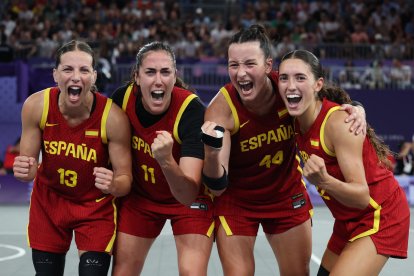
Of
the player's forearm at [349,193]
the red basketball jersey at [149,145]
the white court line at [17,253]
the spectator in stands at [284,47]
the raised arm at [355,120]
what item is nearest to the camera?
the player's forearm at [349,193]

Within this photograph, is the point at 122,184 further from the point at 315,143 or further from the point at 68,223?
the point at 315,143

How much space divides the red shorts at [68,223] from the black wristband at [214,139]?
0.87m

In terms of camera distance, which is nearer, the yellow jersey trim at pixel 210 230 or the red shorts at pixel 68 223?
the red shorts at pixel 68 223

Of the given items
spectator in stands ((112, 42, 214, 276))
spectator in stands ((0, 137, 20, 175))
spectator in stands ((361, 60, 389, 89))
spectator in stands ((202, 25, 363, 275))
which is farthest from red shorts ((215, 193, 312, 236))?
spectator in stands ((361, 60, 389, 89))

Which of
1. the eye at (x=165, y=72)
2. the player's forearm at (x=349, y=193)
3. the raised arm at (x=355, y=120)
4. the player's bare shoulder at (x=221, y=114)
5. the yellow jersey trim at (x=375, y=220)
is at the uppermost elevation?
the eye at (x=165, y=72)

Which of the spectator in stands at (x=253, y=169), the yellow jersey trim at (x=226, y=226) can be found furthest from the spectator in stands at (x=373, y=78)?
the yellow jersey trim at (x=226, y=226)

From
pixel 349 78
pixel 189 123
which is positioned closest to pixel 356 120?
pixel 189 123

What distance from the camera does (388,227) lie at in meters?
4.35

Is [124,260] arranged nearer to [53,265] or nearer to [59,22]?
[53,265]

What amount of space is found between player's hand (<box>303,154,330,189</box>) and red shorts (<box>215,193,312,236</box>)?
38.7 inches

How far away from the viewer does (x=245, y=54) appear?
4609 millimetres

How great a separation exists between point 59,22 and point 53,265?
13816 millimetres

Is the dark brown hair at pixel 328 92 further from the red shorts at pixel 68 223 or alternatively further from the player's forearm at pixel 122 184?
the red shorts at pixel 68 223

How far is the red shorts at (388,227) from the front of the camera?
14.2ft
